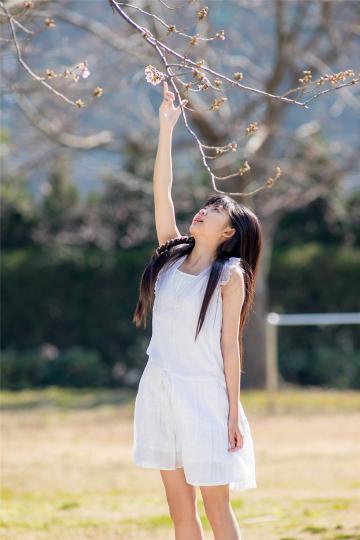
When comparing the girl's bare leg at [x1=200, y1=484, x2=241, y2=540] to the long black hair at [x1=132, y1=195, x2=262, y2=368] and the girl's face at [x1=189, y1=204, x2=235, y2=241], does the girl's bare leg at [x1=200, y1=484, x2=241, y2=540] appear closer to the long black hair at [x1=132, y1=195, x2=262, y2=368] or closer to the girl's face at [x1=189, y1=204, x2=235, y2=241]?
the long black hair at [x1=132, y1=195, x2=262, y2=368]

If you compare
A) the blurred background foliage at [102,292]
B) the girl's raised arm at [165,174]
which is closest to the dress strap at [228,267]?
the girl's raised arm at [165,174]

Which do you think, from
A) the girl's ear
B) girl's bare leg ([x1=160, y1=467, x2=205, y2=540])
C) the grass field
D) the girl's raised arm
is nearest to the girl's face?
the girl's ear

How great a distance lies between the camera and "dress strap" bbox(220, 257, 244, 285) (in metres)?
4.02

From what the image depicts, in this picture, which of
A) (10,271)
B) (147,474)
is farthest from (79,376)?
(147,474)

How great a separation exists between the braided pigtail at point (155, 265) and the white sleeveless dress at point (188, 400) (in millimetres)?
106

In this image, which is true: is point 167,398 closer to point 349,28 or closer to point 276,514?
point 276,514

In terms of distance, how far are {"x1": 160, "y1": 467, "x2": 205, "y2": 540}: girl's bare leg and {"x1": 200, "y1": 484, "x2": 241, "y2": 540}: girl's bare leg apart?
62 millimetres

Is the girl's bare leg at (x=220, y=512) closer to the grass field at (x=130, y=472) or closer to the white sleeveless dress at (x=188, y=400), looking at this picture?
the white sleeveless dress at (x=188, y=400)

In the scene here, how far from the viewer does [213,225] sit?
163 inches

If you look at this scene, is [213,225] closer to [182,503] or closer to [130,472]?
[182,503]

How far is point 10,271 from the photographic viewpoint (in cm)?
1630

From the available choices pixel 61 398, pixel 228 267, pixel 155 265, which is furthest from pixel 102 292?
pixel 228 267

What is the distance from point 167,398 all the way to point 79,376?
11.8m

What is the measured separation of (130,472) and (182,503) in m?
4.83
